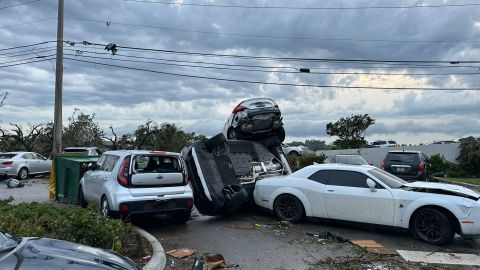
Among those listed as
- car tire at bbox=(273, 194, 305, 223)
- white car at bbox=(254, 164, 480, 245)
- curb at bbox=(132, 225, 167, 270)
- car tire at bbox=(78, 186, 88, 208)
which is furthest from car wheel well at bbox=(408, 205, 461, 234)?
car tire at bbox=(78, 186, 88, 208)

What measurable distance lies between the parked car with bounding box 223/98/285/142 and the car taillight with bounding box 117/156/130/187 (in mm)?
4818

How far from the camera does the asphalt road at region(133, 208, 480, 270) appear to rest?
721 centimetres

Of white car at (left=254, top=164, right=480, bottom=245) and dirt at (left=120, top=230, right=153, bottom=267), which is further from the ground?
white car at (left=254, top=164, right=480, bottom=245)

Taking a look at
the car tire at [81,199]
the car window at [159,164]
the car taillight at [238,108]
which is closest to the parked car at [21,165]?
the car tire at [81,199]

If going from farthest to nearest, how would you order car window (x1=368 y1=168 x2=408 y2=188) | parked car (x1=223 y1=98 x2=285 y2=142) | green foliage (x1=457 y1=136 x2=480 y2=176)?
green foliage (x1=457 y1=136 x2=480 y2=176) < parked car (x1=223 y1=98 x2=285 y2=142) < car window (x1=368 y1=168 x2=408 y2=188)

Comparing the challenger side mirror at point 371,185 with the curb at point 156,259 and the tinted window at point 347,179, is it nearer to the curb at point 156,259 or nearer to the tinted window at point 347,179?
the tinted window at point 347,179

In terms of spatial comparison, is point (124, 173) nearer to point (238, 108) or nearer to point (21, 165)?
point (238, 108)

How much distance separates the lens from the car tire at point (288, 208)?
995 centimetres

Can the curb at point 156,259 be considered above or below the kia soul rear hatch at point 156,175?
below

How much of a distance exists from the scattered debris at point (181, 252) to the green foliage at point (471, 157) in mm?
24996

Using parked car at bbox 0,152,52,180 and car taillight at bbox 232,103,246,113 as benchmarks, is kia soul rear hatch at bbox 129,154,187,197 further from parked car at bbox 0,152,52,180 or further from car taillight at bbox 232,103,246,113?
parked car at bbox 0,152,52,180

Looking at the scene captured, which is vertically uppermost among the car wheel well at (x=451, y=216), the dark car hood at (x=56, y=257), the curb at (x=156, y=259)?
the dark car hood at (x=56, y=257)

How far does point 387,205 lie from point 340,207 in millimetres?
980

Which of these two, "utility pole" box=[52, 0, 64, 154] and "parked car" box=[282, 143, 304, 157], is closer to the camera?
"utility pole" box=[52, 0, 64, 154]
